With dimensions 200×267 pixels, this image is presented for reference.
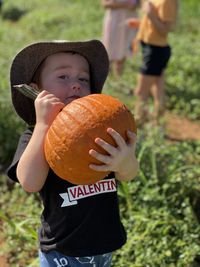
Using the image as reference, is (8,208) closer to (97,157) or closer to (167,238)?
(167,238)

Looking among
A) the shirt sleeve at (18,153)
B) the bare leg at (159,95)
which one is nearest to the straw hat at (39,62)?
the shirt sleeve at (18,153)

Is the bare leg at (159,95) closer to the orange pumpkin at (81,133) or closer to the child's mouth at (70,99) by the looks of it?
the child's mouth at (70,99)

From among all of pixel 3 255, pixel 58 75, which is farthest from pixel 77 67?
pixel 3 255

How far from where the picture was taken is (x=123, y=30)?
6.68 meters

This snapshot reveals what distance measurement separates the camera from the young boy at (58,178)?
193 cm

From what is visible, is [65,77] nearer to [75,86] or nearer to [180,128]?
[75,86]

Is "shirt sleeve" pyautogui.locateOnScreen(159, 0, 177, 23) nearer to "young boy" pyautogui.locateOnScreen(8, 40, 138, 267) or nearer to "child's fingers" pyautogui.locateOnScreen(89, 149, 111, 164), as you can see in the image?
"young boy" pyautogui.locateOnScreen(8, 40, 138, 267)

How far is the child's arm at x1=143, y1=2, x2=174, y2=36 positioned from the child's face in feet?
9.22

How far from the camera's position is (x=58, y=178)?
6.76 ft

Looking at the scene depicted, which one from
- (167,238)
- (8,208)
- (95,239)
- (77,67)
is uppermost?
(77,67)

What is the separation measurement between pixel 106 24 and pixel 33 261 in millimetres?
4350

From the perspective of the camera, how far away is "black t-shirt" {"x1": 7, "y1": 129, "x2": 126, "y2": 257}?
2033 mm

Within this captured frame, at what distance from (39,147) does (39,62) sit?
444mm

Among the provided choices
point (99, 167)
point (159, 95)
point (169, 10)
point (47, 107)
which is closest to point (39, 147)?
Result: point (47, 107)
